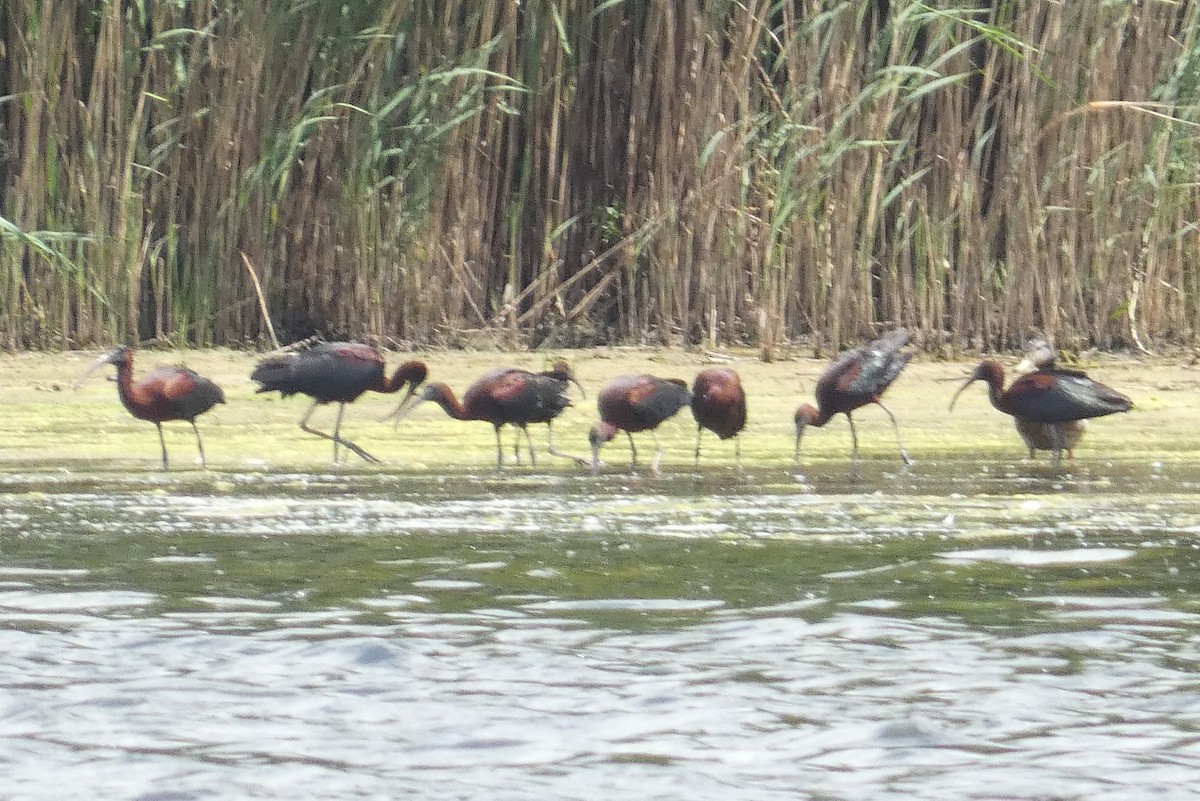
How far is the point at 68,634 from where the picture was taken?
4.20 meters

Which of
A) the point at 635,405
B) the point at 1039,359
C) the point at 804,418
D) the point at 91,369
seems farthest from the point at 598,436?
the point at 91,369

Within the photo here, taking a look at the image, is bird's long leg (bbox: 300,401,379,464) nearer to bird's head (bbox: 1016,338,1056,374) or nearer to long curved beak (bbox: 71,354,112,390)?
long curved beak (bbox: 71,354,112,390)

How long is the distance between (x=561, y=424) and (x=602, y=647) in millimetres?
4857

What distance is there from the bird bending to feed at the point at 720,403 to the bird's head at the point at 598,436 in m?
0.31

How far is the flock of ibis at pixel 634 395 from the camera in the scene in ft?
24.8

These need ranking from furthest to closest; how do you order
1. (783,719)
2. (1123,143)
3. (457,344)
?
(457,344) → (1123,143) → (783,719)

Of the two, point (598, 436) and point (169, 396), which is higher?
point (169, 396)

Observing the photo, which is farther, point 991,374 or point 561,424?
point 561,424

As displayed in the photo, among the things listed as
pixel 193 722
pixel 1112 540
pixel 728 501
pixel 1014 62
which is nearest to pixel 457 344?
pixel 1014 62

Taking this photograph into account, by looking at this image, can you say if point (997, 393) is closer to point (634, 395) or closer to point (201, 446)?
point (634, 395)

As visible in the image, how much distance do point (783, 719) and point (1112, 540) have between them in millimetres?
2112

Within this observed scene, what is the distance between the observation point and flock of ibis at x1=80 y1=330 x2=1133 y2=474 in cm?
757

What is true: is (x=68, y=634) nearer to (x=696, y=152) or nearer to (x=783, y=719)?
(x=783, y=719)

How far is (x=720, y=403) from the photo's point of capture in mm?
7574
